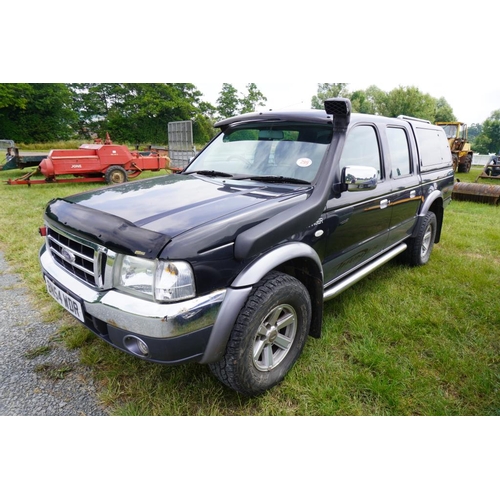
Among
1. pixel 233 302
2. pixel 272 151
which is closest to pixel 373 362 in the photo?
pixel 233 302

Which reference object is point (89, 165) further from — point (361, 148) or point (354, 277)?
point (354, 277)

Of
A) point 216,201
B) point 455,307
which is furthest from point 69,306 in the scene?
point 455,307

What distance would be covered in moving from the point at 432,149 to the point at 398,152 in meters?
1.17

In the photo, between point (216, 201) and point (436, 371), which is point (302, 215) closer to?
point (216, 201)

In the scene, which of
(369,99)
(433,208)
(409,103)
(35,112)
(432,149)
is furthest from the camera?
(369,99)

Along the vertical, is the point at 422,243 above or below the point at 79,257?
below

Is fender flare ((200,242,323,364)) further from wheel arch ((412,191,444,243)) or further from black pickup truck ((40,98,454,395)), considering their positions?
wheel arch ((412,191,444,243))

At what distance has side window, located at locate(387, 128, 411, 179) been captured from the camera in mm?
3459

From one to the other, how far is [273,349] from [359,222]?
4.26 feet

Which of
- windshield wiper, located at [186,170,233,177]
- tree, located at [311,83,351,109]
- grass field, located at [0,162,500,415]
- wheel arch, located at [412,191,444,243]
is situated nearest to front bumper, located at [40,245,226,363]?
grass field, located at [0,162,500,415]

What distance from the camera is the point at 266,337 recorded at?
2164mm

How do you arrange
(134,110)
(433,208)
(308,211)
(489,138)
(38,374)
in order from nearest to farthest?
(308,211) → (38,374) → (433,208) → (134,110) → (489,138)

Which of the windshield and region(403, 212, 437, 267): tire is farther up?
the windshield

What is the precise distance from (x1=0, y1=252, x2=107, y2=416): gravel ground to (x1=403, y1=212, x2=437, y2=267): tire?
12.3 ft
